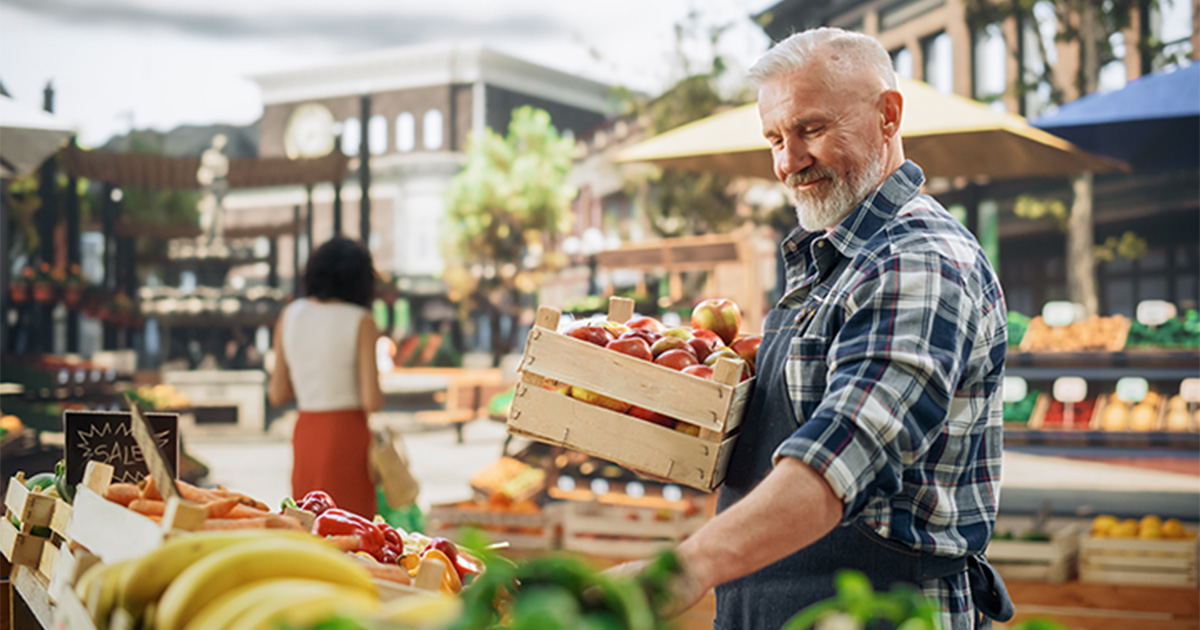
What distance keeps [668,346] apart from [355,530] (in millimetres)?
640

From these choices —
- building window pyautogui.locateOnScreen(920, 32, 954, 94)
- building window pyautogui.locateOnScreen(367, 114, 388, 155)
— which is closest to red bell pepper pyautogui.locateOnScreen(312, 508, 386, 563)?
building window pyautogui.locateOnScreen(920, 32, 954, 94)

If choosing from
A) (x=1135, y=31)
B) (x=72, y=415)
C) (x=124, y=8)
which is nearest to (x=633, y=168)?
(x=1135, y=31)

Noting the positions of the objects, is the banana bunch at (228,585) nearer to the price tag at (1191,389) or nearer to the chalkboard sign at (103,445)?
the chalkboard sign at (103,445)

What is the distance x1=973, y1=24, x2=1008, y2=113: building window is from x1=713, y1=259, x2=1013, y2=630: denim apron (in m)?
10.5

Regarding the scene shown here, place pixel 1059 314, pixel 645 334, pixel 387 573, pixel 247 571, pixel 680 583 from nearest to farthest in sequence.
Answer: pixel 247 571 < pixel 680 583 < pixel 387 573 < pixel 645 334 < pixel 1059 314

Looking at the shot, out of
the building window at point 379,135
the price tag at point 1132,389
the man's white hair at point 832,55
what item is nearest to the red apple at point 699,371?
the man's white hair at point 832,55

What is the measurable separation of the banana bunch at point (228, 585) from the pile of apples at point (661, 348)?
717mm

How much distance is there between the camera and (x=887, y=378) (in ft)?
4.12

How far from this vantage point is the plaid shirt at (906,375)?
1239 mm

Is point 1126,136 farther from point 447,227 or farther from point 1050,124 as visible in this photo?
point 447,227

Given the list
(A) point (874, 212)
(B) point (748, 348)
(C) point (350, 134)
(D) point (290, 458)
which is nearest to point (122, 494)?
(B) point (748, 348)

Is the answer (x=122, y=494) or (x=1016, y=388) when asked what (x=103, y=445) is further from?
(x=1016, y=388)

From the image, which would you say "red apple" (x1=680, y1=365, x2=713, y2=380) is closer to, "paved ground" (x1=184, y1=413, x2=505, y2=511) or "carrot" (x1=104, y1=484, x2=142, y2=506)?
"carrot" (x1=104, y1=484, x2=142, y2=506)

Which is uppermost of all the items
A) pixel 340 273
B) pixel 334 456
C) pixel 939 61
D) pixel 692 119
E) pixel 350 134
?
pixel 350 134
